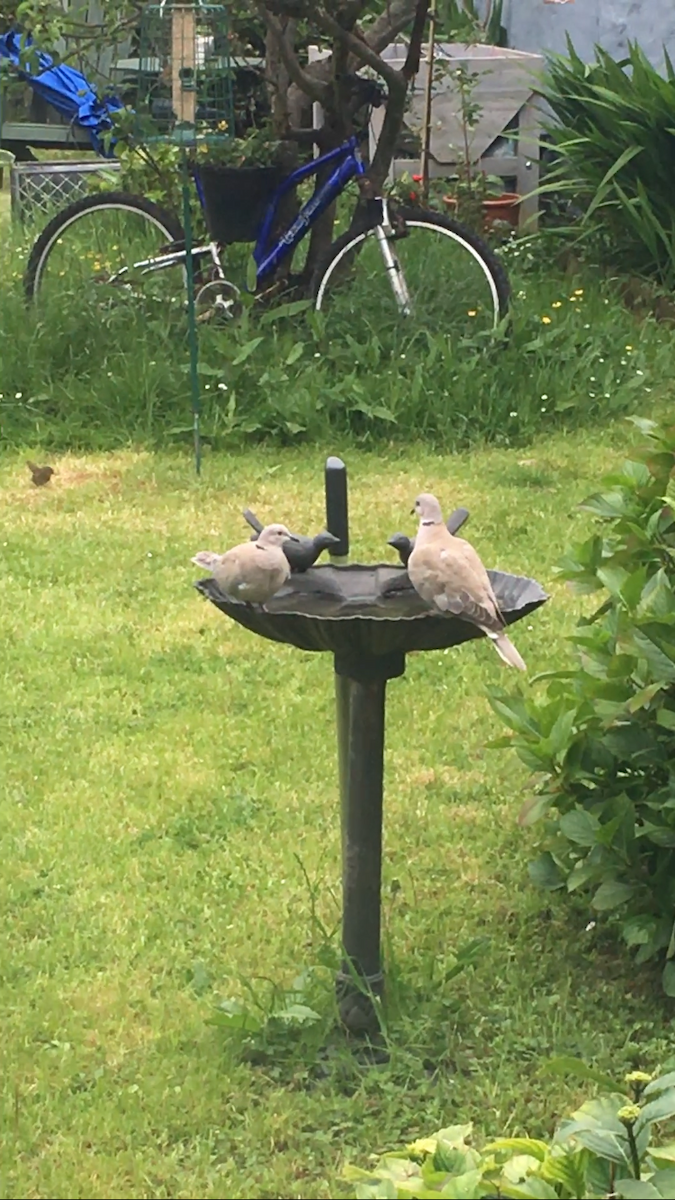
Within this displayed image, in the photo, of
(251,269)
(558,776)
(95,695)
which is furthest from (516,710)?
(251,269)

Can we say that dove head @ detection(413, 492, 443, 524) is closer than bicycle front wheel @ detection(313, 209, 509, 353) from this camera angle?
Yes

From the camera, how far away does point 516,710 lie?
10.6 ft

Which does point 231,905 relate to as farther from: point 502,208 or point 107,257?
point 502,208

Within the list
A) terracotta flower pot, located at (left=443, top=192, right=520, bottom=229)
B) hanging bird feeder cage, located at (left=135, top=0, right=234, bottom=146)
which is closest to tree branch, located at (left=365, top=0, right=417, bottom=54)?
hanging bird feeder cage, located at (left=135, top=0, right=234, bottom=146)

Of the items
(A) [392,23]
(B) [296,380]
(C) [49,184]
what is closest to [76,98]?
(C) [49,184]

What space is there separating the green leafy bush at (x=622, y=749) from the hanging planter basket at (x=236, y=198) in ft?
14.7

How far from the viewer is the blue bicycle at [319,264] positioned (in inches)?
284

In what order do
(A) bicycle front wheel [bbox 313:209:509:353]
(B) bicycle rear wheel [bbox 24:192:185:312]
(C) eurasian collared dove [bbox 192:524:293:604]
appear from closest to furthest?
1. (C) eurasian collared dove [bbox 192:524:293:604]
2. (A) bicycle front wheel [bbox 313:209:509:353]
3. (B) bicycle rear wheel [bbox 24:192:185:312]

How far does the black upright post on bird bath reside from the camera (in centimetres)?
277

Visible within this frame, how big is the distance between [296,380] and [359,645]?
14.4ft

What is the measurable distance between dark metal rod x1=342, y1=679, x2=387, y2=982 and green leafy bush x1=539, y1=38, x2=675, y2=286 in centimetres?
625

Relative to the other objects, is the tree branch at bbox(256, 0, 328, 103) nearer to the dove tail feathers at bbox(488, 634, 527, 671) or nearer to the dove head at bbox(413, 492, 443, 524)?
the dove head at bbox(413, 492, 443, 524)

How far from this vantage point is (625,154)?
8.75 m


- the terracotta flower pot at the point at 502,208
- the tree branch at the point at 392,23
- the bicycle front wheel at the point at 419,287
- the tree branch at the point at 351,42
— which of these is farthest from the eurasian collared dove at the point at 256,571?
the terracotta flower pot at the point at 502,208
